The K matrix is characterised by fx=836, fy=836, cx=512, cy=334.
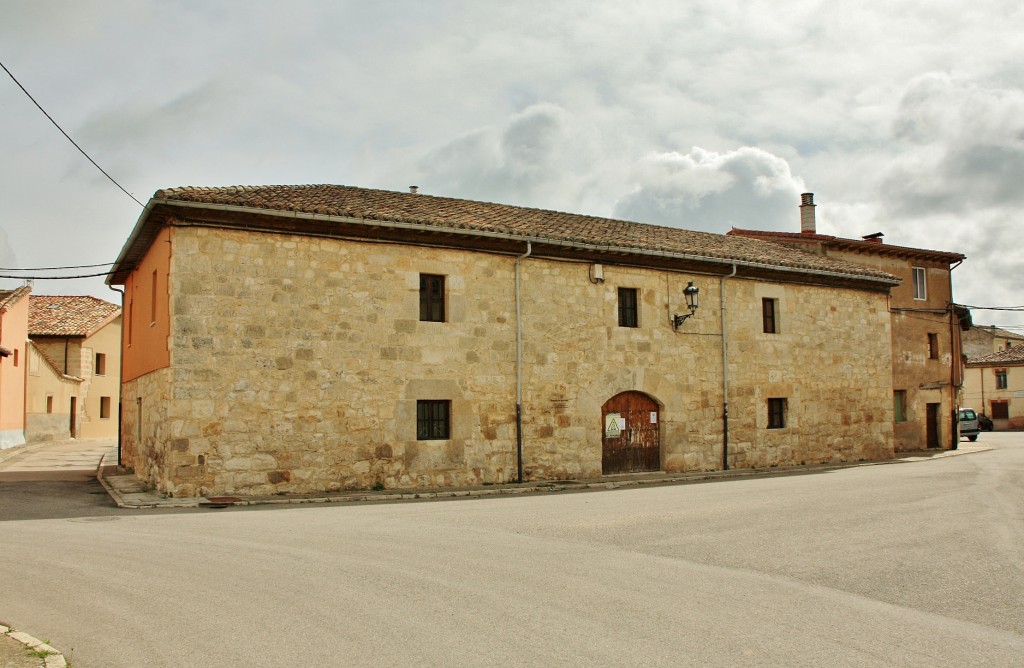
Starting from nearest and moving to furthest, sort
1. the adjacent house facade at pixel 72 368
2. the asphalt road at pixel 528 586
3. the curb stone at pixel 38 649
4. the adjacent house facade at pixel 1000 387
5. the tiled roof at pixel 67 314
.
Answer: the curb stone at pixel 38 649, the asphalt road at pixel 528 586, the adjacent house facade at pixel 72 368, the tiled roof at pixel 67 314, the adjacent house facade at pixel 1000 387

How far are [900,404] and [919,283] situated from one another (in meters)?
4.41

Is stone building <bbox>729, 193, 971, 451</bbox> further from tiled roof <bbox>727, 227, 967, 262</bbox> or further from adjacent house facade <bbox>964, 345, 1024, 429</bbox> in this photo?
adjacent house facade <bbox>964, 345, 1024, 429</bbox>

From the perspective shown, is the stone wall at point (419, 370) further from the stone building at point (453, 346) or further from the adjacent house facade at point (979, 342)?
the adjacent house facade at point (979, 342)

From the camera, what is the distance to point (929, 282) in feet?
95.6

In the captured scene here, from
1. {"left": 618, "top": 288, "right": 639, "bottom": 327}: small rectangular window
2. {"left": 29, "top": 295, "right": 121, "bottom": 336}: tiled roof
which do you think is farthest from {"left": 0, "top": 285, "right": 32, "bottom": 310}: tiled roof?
{"left": 618, "top": 288, "right": 639, "bottom": 327}: small rectangular window

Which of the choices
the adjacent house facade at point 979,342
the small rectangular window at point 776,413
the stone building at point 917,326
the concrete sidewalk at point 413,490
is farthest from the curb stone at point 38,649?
the adjacent house facade at point 979,342

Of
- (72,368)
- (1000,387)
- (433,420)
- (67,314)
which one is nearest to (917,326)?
(433,420)

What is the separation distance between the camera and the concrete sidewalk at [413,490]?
44.2 ft

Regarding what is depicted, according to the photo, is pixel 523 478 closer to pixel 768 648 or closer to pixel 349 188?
pixel 349 188

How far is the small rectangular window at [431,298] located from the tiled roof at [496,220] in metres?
1.07

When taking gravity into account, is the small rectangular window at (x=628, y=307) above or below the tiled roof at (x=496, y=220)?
below

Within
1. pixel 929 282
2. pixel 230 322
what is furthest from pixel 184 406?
pixel 929 282

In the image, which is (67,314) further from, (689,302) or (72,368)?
(689,302)

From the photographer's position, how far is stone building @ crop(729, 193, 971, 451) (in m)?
27.4
